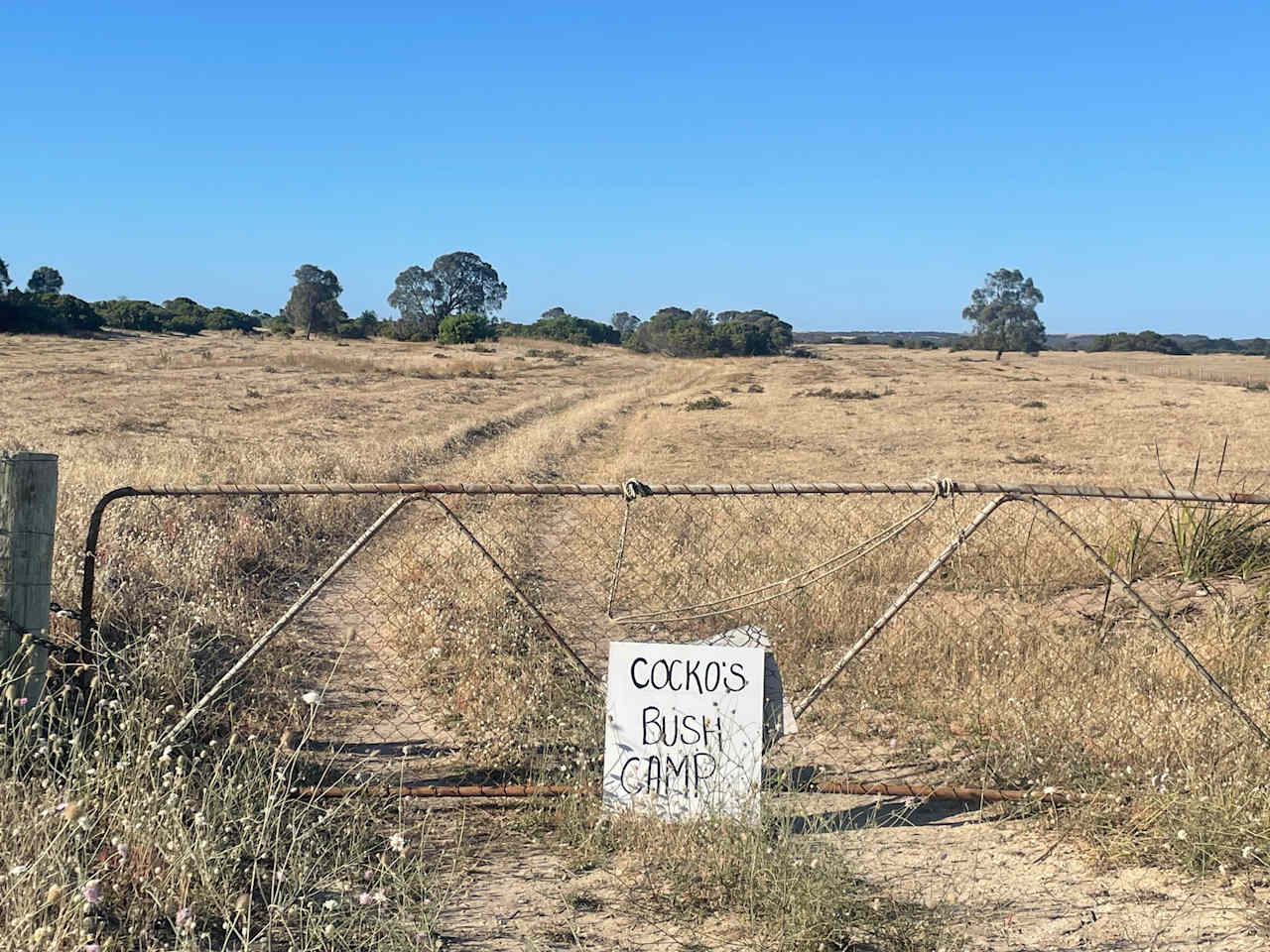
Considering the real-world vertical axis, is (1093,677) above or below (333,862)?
above

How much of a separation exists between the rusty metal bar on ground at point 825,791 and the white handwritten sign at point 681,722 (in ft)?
0.72

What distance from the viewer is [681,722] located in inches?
164

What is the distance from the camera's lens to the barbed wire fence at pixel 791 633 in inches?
175

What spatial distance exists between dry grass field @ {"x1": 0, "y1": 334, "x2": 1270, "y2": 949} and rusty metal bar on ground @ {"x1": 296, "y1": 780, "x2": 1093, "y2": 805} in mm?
71

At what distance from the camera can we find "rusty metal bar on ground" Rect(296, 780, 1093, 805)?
13.8ft

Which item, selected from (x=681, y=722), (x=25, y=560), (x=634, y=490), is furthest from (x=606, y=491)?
(x=25, y=560)

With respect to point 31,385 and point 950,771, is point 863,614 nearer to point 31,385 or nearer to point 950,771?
point 950,771

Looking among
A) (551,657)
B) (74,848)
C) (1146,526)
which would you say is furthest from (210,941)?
(1146,526)

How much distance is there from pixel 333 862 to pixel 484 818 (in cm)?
73

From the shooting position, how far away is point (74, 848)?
→ 3.19 m

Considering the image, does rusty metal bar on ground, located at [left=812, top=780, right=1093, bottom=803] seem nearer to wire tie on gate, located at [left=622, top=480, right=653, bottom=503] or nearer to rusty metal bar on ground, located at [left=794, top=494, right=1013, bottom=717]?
rusty metal bar on ground, located at [left=794, top=494, right=1013, bottom=717]

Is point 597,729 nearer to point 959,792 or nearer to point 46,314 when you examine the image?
point 959,792

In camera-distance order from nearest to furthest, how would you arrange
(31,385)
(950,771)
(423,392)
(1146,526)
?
1. (950,771)
2. (1146,526)
3. (31,385)
4. (423,392)

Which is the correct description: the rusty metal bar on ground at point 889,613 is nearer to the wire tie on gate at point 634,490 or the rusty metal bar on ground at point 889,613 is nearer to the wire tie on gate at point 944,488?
the wire tie on gate at point 944,488
